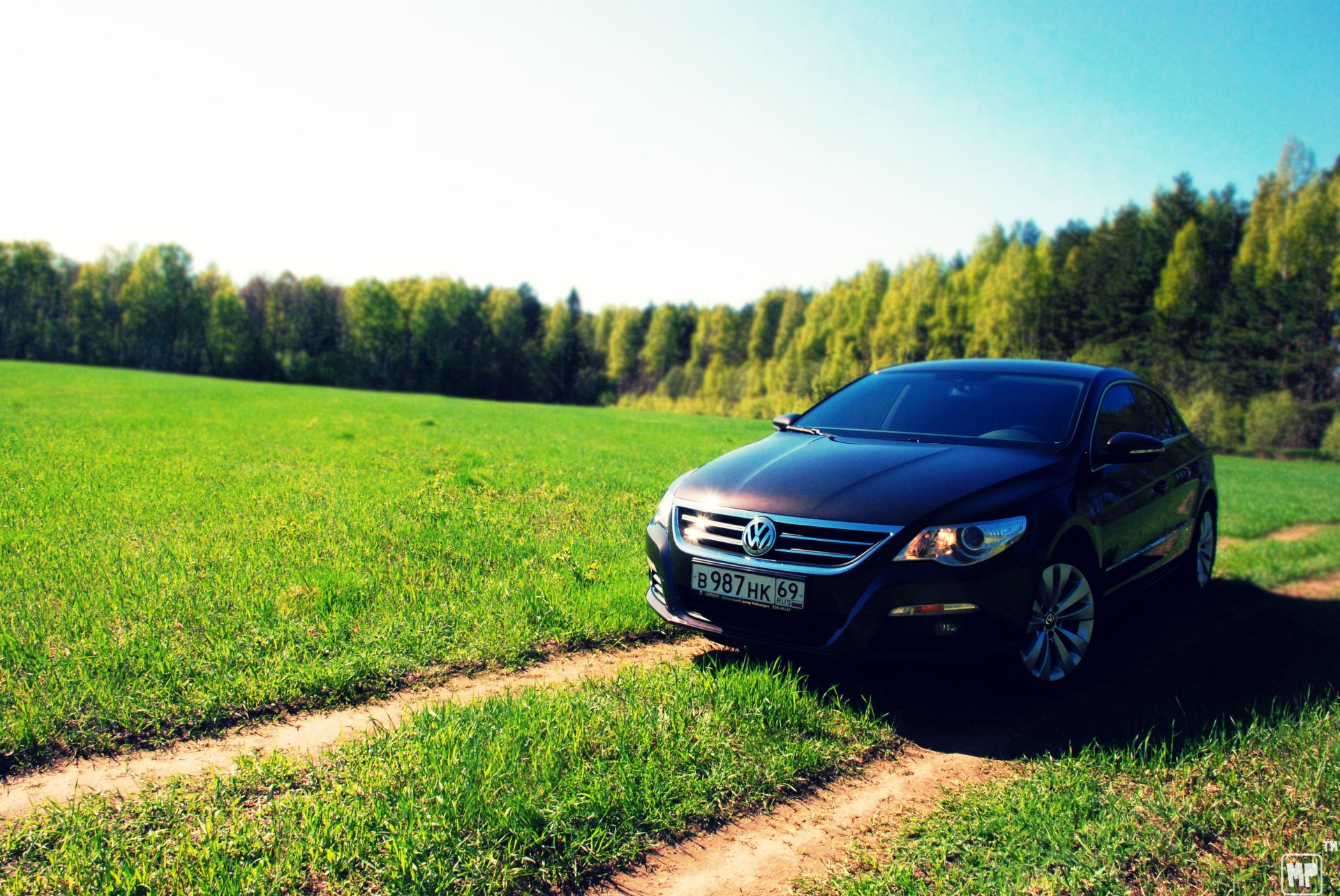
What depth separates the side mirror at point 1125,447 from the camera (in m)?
4.92

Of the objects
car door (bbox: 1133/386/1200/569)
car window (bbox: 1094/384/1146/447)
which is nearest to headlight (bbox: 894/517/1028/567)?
car window (bbox: 1094/384/1146/447)

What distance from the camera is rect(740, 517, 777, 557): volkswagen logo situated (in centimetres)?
404

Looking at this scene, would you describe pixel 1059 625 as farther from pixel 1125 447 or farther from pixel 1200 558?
pixel 1200 558

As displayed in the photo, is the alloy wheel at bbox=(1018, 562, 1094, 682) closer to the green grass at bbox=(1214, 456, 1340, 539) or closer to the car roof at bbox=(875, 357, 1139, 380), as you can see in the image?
the car roof at bbox=(875, 357, 1139, 380)

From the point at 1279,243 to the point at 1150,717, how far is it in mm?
67930

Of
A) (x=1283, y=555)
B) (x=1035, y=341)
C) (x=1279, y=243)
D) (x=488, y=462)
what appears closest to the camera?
(x=1283, y=555)

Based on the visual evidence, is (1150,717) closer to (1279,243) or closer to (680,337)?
(1279,243)

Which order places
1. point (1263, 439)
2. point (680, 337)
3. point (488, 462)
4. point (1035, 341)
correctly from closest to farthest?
point (488, 462), point (1263, 439), point (1035, 341), point (680, 337)

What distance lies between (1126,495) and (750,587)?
109 inches

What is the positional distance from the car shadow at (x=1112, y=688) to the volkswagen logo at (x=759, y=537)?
71cm

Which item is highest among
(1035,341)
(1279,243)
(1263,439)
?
(1279,243)

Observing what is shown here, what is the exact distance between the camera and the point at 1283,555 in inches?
369

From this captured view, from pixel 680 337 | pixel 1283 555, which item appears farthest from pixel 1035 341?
pixel 1283 555

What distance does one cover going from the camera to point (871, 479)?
4.28 metres
